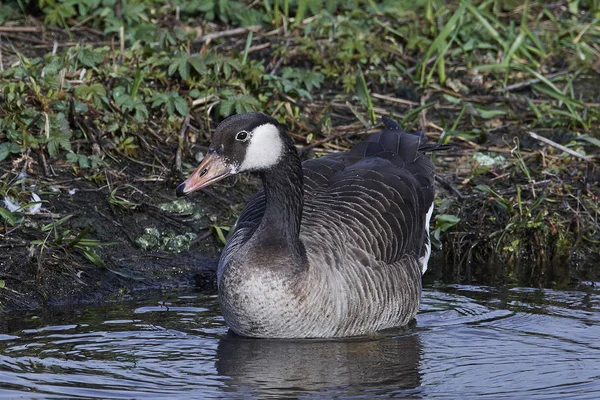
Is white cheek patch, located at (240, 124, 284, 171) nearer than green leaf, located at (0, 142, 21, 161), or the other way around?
white cheek patch, located at (240, 124, 284, 171)

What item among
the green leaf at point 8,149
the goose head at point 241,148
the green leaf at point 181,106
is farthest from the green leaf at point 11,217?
the green leaf at point 181,106

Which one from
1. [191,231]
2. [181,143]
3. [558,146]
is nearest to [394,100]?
[558,146]

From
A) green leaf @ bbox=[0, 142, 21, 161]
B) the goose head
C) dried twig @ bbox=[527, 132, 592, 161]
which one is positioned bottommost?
the goose head

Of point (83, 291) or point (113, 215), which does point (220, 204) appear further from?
point (83, 291)

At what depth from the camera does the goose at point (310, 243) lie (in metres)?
6.83

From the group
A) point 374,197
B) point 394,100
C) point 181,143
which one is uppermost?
point 394,100

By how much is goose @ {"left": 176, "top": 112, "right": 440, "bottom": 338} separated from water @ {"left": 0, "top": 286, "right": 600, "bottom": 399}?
0.63 ft

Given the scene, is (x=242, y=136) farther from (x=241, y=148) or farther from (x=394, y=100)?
(x=394, y=100)

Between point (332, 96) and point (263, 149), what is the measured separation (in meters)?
4.25

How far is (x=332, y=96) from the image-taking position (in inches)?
438

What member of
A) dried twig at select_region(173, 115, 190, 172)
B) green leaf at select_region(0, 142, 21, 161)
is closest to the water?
dried twig at select_region(173, 115, 190, 172)

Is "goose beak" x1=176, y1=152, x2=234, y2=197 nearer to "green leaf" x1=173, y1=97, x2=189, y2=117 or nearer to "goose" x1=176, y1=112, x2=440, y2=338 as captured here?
"goose" x1=176, y1=112, x2=440, y2=338

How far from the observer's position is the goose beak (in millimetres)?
6730

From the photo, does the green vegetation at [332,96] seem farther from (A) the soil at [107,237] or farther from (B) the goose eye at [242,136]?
(B) the goose eye at [242,136]
